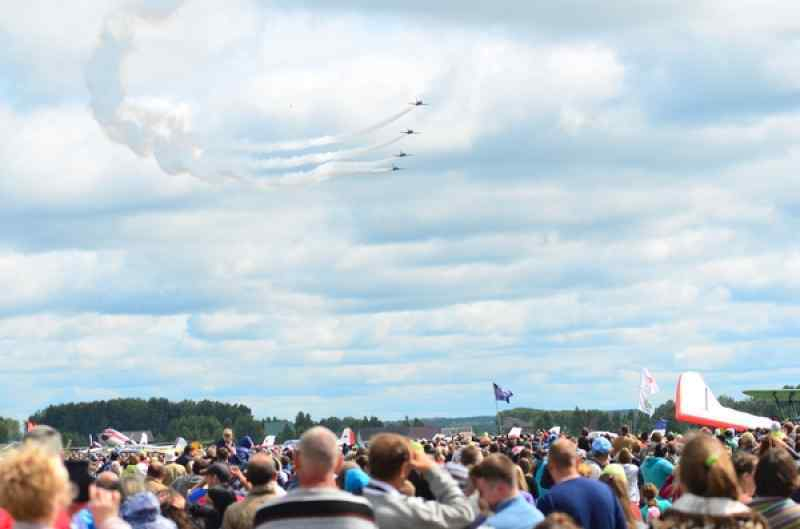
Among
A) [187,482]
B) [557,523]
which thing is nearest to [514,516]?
[557,523]

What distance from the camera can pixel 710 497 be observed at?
752cm

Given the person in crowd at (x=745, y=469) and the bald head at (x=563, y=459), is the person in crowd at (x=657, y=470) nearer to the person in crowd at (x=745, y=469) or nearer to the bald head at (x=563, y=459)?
the person in crowd at (x=745, y=469)

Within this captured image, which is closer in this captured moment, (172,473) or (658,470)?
(172,473)

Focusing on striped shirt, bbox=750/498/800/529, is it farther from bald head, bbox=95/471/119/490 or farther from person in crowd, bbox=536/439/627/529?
bald head, bbox=95/471/119/490

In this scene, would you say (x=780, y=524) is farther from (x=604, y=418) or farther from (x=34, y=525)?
(x=604, y=418)

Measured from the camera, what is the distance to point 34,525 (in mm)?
6414

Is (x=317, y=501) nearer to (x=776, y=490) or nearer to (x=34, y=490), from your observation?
(x=34, y=490)

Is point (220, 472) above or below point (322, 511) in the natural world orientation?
above

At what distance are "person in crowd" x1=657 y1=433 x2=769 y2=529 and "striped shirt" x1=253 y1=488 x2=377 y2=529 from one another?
177cm

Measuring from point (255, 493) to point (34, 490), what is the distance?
4.55 metres

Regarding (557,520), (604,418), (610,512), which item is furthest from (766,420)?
(604,418)

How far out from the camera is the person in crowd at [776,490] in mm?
8344

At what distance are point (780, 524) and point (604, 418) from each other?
394 ft

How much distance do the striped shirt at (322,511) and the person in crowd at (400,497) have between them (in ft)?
0.69
